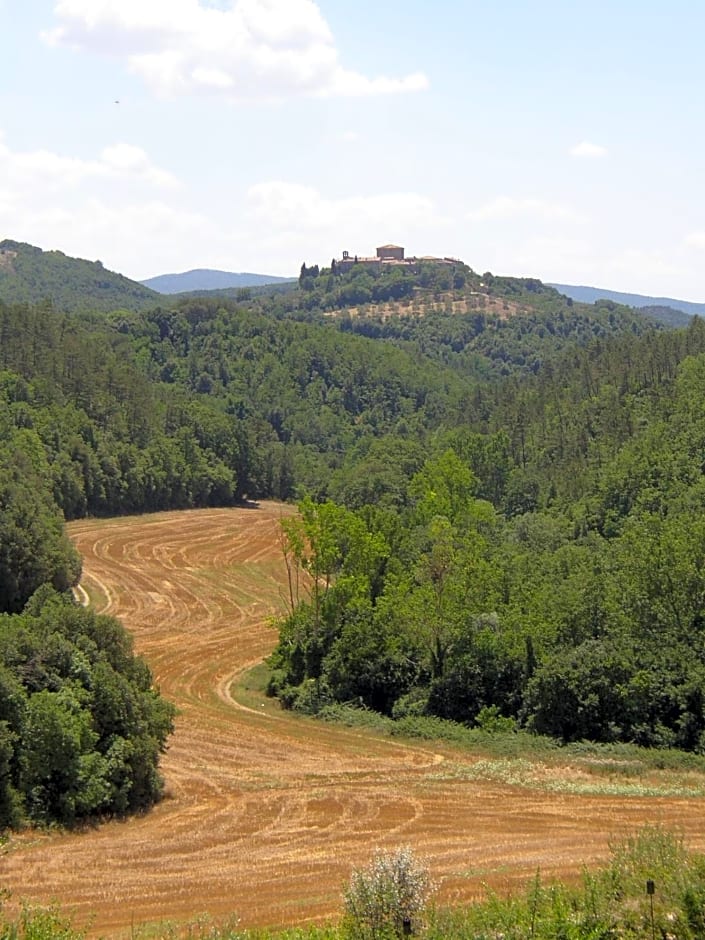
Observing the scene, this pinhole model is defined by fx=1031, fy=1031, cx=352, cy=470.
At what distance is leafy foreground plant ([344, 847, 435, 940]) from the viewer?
14.2 metres

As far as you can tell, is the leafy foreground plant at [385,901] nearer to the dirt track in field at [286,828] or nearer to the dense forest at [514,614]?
the dirt track in field at [286,828]

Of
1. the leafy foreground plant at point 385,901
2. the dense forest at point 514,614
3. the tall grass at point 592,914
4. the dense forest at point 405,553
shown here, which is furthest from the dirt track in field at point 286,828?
the leafy foreground plant at point 385,901

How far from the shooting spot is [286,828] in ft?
85.3

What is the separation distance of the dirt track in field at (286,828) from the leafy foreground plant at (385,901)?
165 inches

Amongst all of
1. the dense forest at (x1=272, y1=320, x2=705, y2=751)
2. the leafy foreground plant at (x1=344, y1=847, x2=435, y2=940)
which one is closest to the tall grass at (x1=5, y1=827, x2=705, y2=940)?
the leafy foreground plant at (x1=344, y1=847, x2=435, y2=940)

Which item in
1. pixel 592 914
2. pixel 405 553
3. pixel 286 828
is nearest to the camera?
pixel 592 914

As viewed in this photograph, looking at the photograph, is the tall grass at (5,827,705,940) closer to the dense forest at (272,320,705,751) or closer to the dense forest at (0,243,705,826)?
the dense forest at (0,243,705,826)

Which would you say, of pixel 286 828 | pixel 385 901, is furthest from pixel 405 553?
pixel 385 901

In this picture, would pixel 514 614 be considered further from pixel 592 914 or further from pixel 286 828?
pixel 592 914

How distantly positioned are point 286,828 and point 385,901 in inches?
484

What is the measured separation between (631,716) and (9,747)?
20729 millimetres

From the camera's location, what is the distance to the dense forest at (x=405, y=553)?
28109 millimetres

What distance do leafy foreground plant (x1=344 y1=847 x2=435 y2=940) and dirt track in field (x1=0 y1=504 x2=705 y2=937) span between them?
13.8 feet

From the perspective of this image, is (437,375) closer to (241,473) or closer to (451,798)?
(241,473)
